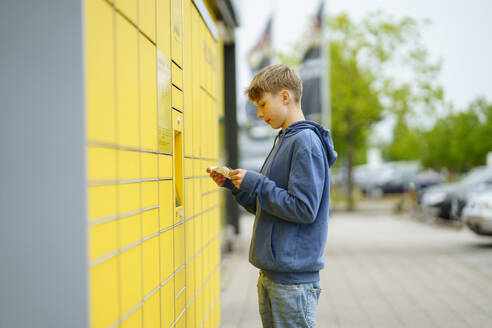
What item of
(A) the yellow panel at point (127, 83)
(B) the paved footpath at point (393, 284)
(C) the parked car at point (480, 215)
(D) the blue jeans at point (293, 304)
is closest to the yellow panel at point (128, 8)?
(A) the yellow panel at point (127, 83)

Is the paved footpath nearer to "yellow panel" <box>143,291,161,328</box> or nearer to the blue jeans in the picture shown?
A: the blue jeans

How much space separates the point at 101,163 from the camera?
1.62 metres

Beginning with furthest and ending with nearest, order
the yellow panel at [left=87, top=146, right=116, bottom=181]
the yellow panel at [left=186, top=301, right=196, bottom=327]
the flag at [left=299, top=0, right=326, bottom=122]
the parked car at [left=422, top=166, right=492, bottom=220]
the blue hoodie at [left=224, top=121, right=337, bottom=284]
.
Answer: the flag at [left=299, top=0, right=326, bottom=122]
the parked car at [left=422, top=166, right=492, bottom=220]
the yellow panel at [left=186, top=301, right=196, bottom=327]
the blue hoodie at [left=224, top=121, right=337, bottom=284]
the yellow panel at [left=87, top=146, right=116, bottom=181]

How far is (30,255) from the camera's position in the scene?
1.55m

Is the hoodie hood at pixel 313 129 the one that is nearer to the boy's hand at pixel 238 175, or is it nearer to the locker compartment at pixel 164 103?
the boy's hand at pixel 238 175

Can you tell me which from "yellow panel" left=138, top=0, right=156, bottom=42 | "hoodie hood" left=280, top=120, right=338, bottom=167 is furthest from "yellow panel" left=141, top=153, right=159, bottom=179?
"hoodie hood" left=280, top=120, right=338, bottom=167

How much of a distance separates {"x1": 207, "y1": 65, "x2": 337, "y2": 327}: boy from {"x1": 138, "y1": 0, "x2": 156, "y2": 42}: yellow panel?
56 cm

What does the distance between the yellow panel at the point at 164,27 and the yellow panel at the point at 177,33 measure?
92mm

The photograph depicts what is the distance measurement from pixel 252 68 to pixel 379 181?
1911cm

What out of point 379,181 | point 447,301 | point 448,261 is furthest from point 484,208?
point 379,181

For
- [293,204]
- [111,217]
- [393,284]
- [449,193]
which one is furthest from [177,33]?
[449,193]

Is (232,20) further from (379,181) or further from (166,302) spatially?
(379,181)

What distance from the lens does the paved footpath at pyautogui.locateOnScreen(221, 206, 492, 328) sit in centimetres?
485

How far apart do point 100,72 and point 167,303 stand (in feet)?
4.07
